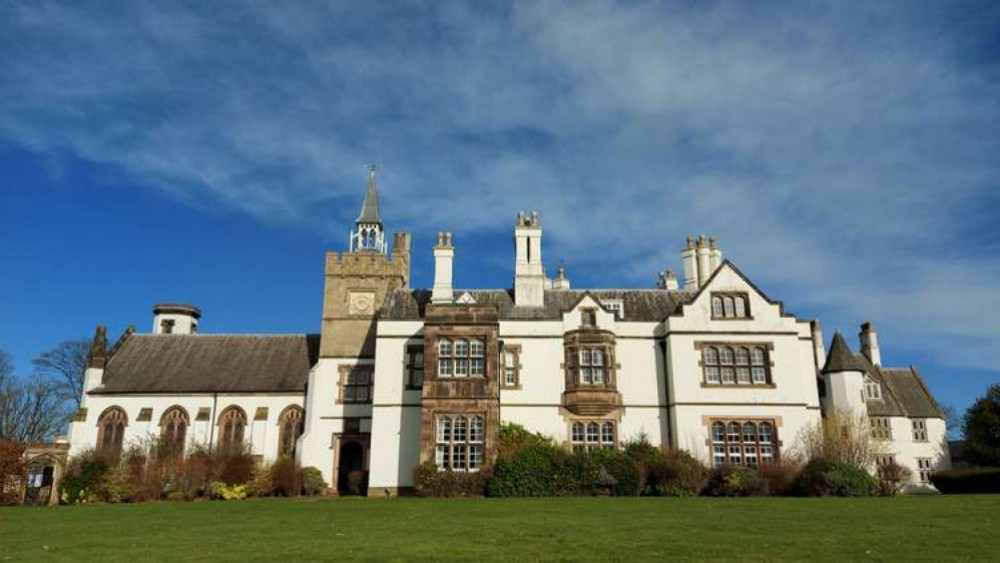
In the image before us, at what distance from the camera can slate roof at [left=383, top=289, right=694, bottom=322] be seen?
3612cm

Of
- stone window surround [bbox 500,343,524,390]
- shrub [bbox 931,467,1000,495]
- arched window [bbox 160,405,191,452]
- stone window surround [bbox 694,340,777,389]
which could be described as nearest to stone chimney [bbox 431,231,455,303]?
stone window surround [bbox 500,343,524,390]

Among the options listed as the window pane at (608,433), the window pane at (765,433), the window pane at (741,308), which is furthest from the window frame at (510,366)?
the window pane at (765,433)

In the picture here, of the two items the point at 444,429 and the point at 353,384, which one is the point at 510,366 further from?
the point at 353,384

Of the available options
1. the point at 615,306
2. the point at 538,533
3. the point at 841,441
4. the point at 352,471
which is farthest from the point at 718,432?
the point at 538,533

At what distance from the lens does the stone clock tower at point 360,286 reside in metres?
39.6

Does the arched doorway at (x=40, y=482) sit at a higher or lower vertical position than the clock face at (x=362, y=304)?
lower

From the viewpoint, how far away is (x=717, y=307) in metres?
34.7

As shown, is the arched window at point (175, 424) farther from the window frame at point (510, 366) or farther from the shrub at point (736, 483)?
the shrub at point (736, 483)

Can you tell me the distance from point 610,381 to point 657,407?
2.59 metres

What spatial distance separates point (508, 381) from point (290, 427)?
14059 mm


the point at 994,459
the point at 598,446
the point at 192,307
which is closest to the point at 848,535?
the point at 598,446

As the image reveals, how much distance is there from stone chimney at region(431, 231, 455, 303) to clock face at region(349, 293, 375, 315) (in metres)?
4.74

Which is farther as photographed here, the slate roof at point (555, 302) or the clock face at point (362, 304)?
the clock face at point (362, 304)

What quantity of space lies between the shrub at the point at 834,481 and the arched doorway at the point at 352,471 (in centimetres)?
2004
